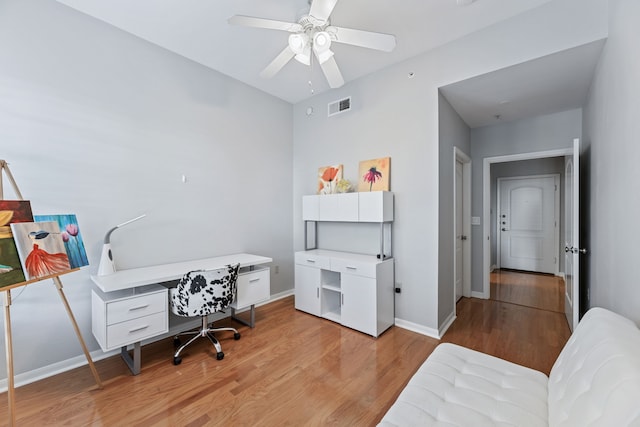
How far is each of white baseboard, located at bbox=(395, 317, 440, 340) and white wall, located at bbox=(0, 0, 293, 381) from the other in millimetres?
2110

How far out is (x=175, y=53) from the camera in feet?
9.30

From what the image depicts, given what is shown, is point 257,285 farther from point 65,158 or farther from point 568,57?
point 568,57

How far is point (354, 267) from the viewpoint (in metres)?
2.89

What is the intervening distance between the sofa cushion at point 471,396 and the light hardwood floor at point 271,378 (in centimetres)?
→ 59

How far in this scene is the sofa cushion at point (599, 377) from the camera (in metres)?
0.76

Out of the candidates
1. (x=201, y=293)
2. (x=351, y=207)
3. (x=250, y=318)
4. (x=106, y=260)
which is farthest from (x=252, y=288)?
(x=351, y=207)

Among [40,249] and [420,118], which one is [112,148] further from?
[420,118]

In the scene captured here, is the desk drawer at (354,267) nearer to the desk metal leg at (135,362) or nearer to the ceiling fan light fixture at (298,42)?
the desk metal leg at (135,362)

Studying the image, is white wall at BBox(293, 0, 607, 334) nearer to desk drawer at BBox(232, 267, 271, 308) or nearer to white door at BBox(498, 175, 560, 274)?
desk drawer at BBox(232, 267, 271, 308)

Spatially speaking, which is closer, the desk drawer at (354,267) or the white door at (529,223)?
→ the desk drawer at (354,267)

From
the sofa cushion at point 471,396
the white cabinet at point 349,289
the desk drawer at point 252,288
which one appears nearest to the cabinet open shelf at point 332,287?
the white cabinet at point 349,289

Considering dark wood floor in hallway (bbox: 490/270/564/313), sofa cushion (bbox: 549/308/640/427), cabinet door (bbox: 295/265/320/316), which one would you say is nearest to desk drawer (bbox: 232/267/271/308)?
cabinet door (bbox: 295/265/320/316)

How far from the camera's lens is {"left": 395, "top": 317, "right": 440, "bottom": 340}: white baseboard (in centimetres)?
275

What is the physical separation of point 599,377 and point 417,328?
6.78 feet
